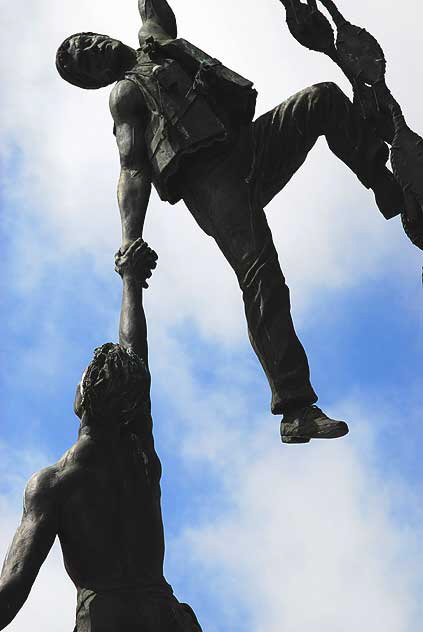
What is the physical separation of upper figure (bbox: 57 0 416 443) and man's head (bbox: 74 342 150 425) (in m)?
1.52

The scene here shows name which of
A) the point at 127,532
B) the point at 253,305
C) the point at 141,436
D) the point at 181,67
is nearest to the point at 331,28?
the point at 181,67

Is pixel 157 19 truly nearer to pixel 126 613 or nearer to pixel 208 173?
pixel 208 173

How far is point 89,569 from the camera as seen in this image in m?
8.43

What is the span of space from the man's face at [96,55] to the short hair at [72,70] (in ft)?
0.06

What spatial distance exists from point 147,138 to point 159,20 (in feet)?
3.96

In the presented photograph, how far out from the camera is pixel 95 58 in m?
11.0

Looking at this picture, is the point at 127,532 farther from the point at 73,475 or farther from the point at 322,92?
the point at 322,92

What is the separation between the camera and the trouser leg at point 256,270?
386 inches

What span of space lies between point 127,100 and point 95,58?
521mm

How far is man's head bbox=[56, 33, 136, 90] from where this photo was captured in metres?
11.0

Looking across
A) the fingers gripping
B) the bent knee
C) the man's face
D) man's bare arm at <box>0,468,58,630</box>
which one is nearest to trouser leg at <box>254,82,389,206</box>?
the bent knee

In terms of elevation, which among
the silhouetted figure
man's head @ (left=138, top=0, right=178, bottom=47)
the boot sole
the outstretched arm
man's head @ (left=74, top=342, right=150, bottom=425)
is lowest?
the silhouetted figure

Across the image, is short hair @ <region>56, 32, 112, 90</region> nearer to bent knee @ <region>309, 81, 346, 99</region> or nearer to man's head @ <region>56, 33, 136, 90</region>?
man's head @ <region>56, 33, 136, 90</region>

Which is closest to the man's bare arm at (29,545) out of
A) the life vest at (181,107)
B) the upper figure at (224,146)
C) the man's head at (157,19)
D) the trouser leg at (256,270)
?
the trouser leg at (256,270)
